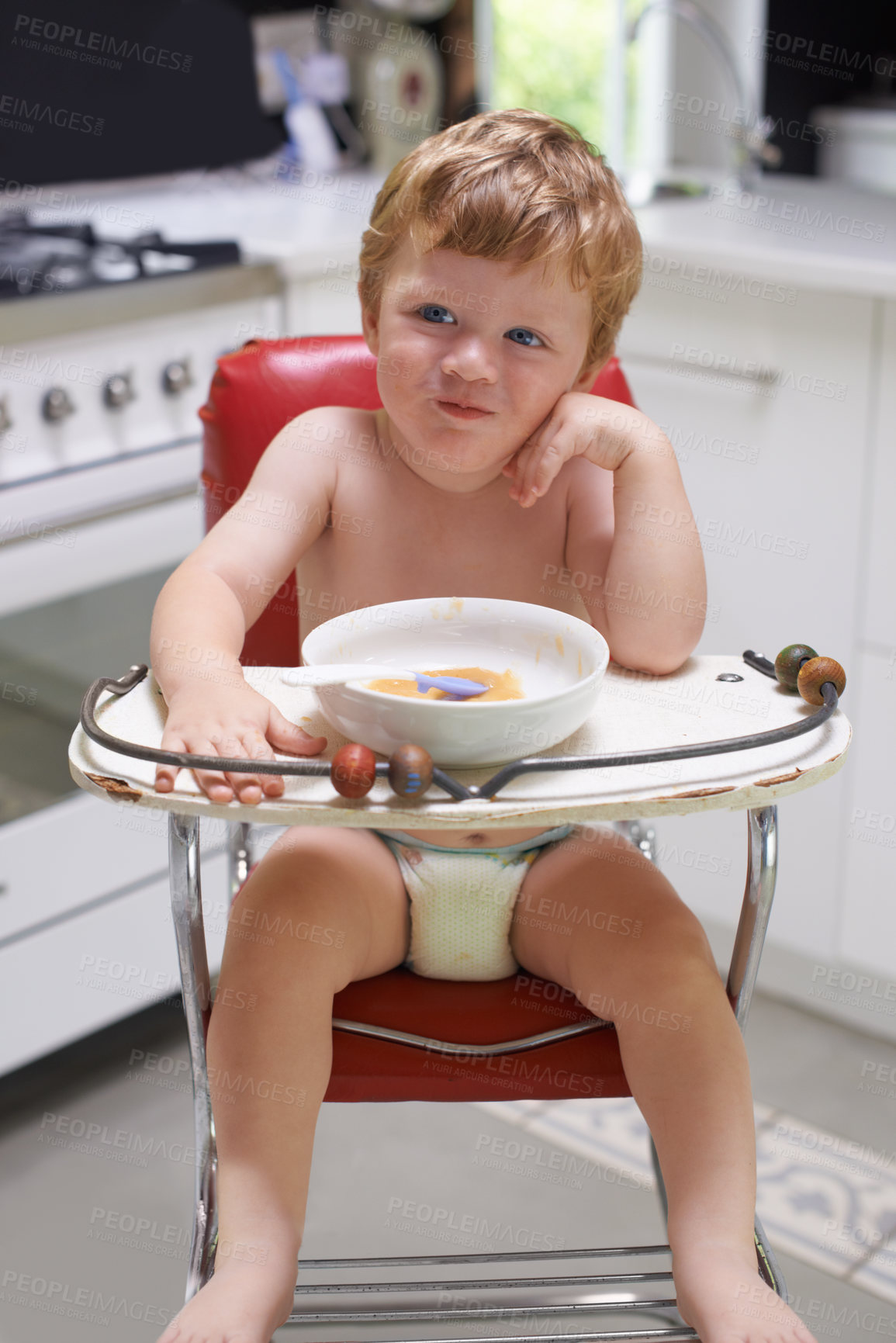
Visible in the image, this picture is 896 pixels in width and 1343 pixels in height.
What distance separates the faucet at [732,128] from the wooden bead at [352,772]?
4.73 ft

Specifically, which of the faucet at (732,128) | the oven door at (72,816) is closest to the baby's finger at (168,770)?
the oven door at (72,816)

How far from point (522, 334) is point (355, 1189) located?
1.02 metres

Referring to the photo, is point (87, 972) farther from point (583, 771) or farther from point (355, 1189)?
point (583, 771)

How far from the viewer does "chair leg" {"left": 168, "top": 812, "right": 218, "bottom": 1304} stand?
2.95 ft

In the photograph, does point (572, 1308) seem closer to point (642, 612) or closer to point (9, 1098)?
point (642, 612)

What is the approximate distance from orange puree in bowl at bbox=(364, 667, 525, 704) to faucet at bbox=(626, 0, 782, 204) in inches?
49.7

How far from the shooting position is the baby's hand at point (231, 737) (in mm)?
706

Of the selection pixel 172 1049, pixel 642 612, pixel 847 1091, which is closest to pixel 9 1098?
pixel 172 1049

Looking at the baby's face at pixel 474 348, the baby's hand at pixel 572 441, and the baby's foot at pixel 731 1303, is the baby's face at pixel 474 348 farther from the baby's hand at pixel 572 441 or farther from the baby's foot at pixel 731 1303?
the baby's foot at pixel 731 1303

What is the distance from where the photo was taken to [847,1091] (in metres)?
1.67

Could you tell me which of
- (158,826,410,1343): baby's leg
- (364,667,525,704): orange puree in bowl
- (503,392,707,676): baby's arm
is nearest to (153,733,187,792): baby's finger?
(364,667,525,704): orange puree in bowl

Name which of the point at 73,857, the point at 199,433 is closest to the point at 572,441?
the point at 199,433

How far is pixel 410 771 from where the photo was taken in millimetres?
→ 686

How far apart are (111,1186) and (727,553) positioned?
1.03 metres
